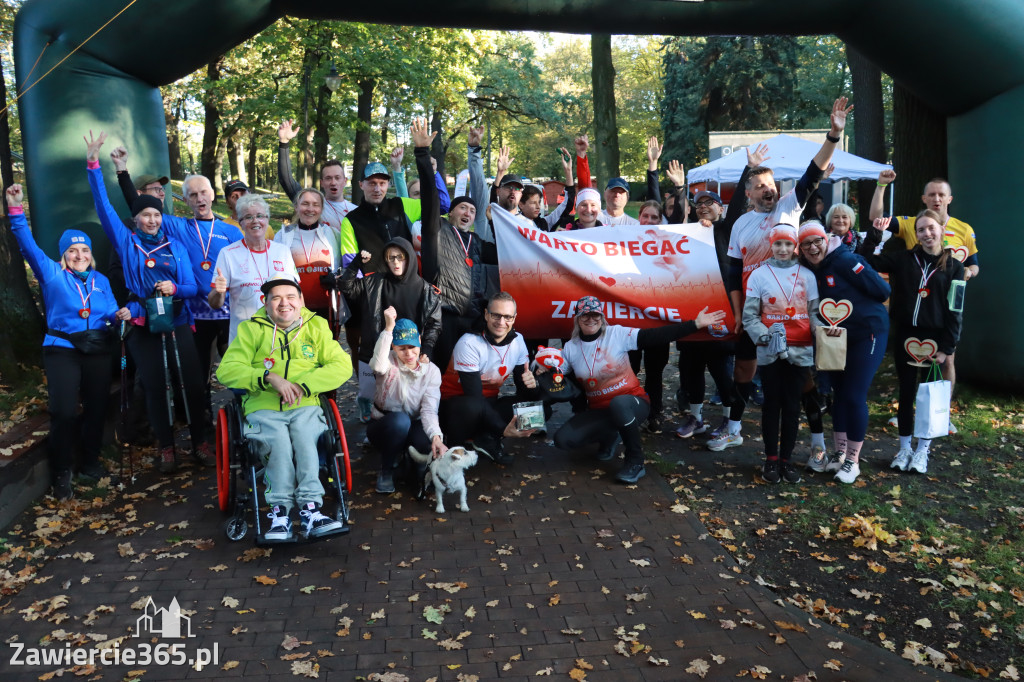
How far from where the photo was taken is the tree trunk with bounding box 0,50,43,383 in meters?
7.07

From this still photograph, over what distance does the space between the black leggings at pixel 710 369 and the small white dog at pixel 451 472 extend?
Result: 9.01 feet

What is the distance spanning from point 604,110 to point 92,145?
11995 millimetres

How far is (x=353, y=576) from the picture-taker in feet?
15.8

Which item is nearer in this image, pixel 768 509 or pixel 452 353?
pixel 768 509

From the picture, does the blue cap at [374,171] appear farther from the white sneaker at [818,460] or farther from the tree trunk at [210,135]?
the tree trunk at [210,135]

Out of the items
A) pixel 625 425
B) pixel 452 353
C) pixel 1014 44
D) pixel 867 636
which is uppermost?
pixel 1014 44

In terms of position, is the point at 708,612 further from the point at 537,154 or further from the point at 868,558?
the point at 537,154

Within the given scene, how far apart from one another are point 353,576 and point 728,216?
4733 mm

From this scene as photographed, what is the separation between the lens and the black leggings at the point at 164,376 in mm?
6406

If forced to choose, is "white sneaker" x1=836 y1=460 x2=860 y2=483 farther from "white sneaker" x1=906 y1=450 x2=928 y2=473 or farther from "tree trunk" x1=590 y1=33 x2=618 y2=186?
"tree trunk" x1=590 y1=33 x2=618 y2=186

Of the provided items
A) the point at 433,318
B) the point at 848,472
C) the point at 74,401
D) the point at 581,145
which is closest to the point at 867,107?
the point at 581,145

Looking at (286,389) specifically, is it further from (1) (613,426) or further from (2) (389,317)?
(1) (613,426)

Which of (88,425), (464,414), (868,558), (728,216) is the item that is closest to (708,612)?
(868,558)

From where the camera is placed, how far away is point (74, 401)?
19.8 feet
